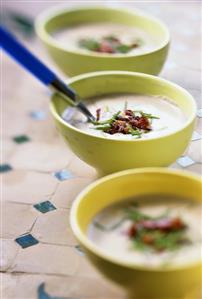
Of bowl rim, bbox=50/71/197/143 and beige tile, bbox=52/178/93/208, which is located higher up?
bowl rim, bbox=50/71/197/143

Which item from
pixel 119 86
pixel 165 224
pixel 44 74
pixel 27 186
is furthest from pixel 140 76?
pixel 165 224

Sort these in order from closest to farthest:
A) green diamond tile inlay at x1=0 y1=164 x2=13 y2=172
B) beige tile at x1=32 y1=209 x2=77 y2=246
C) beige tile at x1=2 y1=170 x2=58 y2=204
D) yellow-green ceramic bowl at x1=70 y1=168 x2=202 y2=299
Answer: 1. yellow-green ceramic bowl at x1=70 y1=168 x2=202 y2=299
2. beige tile at x1=32 y1=209 x2=77 y2=246
3. beige tile at x1=2 y1=170 x2=58 y2=204
4. green diamond tile inlay at x1=0 y1=164 x2=13 y2=172

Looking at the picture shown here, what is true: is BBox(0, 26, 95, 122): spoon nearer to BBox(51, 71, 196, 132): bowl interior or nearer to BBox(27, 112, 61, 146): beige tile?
BBox(51, 71, 196, 132): bowl interior

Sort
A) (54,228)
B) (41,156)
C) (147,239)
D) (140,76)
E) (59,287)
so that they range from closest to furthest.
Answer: (147,239) → (59,287) → (54,228) → (140,76) → (41,156)

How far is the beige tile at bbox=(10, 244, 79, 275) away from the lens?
2.97 ft

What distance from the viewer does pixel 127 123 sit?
1.00m

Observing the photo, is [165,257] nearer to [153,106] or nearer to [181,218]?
[181,218]

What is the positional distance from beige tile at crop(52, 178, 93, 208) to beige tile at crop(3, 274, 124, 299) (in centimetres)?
16

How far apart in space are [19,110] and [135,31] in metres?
0.28

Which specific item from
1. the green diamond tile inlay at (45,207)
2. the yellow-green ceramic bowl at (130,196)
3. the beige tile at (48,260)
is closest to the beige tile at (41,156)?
the green diamond tile inlay at (45,207)

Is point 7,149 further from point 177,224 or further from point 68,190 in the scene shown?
point 177,224

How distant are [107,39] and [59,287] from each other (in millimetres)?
598

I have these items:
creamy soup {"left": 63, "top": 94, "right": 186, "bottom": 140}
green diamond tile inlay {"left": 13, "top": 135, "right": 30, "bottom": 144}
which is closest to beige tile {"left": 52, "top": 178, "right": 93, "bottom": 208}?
creamy soup {"left": 63, "top": 94, "right": 186, "bottom": 140}

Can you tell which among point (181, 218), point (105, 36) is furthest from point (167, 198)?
point (105, 36)
